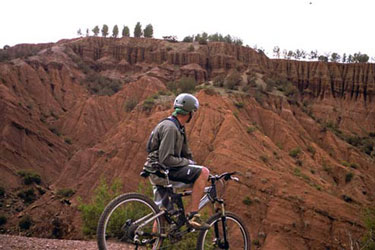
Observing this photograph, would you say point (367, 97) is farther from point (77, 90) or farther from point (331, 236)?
point (331, 236)

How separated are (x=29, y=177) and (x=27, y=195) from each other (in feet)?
8.14

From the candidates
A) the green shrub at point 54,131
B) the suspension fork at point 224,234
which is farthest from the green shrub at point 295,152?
the green shrub at point 54,131

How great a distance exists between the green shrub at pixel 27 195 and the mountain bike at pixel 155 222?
86.9ft

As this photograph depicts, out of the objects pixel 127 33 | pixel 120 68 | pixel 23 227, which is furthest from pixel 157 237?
pixel 127 33

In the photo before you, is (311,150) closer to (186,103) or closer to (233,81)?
(233,81)

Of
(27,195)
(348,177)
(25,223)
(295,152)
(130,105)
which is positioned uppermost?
(130,105)

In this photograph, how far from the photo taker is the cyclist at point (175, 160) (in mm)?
5359

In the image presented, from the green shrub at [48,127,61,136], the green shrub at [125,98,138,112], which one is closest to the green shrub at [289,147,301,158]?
the green shrub at [125,98,138,112]

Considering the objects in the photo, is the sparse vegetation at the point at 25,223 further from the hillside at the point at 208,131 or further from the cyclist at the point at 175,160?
the cyclist at the point at 175,160

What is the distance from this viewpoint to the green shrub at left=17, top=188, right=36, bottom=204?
30156 mm

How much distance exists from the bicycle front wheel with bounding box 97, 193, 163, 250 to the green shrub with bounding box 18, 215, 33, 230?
2110cm

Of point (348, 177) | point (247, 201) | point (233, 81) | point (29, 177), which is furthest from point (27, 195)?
point (348, 177)

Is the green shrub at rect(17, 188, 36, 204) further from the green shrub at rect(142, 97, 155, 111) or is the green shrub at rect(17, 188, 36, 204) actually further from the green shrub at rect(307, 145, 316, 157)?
the green shrub at rect(307, 145, 316, 157)

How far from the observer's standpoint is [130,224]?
502cm
